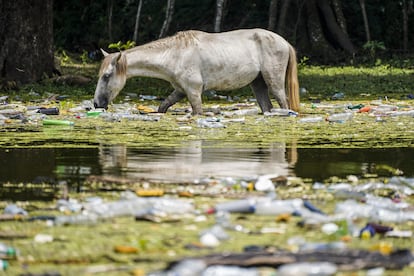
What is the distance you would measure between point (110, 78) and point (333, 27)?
1585cm

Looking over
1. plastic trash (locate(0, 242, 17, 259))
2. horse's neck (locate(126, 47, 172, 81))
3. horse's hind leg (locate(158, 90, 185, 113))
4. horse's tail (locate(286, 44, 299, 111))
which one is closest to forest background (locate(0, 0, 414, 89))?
horse's tail (locate(286, 44, 299, 111))

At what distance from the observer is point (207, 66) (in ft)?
47.0

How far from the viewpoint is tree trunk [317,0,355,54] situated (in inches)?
1139

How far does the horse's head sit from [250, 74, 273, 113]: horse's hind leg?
5.90ft

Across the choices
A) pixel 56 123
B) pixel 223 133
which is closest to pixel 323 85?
pixel 56 123

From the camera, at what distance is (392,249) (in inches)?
180

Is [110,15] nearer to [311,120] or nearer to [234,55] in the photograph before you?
[234,55]

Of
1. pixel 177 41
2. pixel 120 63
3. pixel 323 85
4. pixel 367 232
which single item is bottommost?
pixel 323 85

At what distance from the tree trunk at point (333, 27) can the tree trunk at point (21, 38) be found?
37.8 feet

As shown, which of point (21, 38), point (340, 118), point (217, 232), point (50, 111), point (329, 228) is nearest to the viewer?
point (217, 232)

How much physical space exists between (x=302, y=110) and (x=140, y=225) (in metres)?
9.85

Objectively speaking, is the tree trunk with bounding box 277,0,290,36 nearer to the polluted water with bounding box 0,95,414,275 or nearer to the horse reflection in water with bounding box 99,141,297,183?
the horse reflection in water with bounding box 99,141,297,183

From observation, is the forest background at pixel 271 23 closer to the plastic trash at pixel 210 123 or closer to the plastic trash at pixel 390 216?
the plastic trash at pixel 210 123

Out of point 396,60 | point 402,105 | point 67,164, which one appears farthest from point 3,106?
point 396,60
